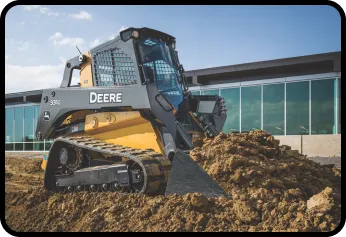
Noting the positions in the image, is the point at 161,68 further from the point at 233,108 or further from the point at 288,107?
the point at 233,108

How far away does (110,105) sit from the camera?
22.9ft

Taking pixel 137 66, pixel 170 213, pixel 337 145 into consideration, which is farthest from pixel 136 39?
pixel 337 145

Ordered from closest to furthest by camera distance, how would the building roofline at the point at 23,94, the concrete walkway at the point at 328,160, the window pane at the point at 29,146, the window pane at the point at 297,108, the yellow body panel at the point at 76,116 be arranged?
the yellow body panel at the point at 76,116, the concrete walkway at the point at 328,160, the window pane at the point at 297,108, the building roofline at the point at 23,94, the window pane at the point at 29,146

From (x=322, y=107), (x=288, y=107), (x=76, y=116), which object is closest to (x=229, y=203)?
(x=76, y=116)

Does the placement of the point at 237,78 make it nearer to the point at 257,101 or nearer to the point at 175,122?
the point at 257,101

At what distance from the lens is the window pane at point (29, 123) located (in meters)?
22.5

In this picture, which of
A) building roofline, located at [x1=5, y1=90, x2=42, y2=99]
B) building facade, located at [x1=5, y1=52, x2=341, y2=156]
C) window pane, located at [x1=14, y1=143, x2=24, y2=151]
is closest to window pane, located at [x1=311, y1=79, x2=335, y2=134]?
building facade, located at [x1=5, y1=52, x2=341, y2=156]

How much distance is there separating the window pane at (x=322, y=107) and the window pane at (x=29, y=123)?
49.2 ft

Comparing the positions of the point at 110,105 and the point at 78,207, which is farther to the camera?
the point at 110,105

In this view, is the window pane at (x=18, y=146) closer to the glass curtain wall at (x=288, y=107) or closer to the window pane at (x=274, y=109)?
the glass curtain wall at (x=288, y=107)

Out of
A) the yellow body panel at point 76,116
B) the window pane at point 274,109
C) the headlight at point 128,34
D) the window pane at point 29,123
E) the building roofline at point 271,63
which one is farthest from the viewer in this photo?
the window pane at point 29,123

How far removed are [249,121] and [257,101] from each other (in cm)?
94

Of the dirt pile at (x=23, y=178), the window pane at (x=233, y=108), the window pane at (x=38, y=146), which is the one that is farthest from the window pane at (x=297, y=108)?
the window pane at (x=38, y=146)

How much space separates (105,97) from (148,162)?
1.64m
